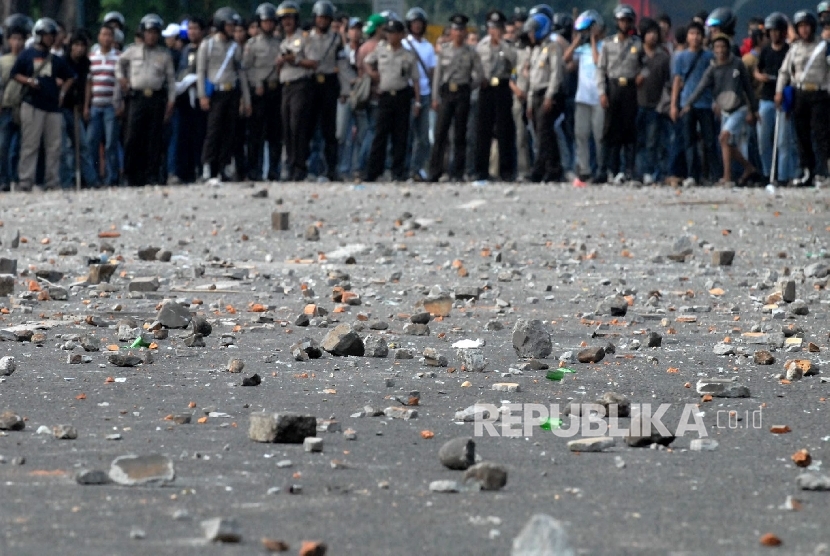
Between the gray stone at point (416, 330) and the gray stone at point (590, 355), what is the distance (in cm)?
102

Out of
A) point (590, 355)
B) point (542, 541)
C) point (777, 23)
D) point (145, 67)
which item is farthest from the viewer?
point (145, 67)

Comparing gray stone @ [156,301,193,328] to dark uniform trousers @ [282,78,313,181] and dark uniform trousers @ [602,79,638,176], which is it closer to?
dark uniform trousers @ [602,79,638,176]

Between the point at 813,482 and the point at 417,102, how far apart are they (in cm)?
1377

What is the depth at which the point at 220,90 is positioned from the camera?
17234 millimetres

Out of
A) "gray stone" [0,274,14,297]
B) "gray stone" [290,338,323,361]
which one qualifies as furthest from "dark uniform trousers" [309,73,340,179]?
"gray stone" [290,338,323,361]

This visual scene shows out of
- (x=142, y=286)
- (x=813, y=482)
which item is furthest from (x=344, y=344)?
(x=142, y=286)

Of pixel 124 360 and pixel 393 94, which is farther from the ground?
pixel 393 94

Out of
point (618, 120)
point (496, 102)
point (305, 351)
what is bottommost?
point (305, 351)

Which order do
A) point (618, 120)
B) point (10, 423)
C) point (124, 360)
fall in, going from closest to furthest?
point (10, 423) < point (124, 360) < point (618, 120)

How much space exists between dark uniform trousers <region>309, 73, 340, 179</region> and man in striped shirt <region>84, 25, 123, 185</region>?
2091 mm

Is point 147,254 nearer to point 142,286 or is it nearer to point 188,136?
point 142,286

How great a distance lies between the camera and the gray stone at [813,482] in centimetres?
384

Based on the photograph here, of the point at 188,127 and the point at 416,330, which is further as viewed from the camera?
the point at 188,127

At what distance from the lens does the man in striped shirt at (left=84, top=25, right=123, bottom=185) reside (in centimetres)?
1723
